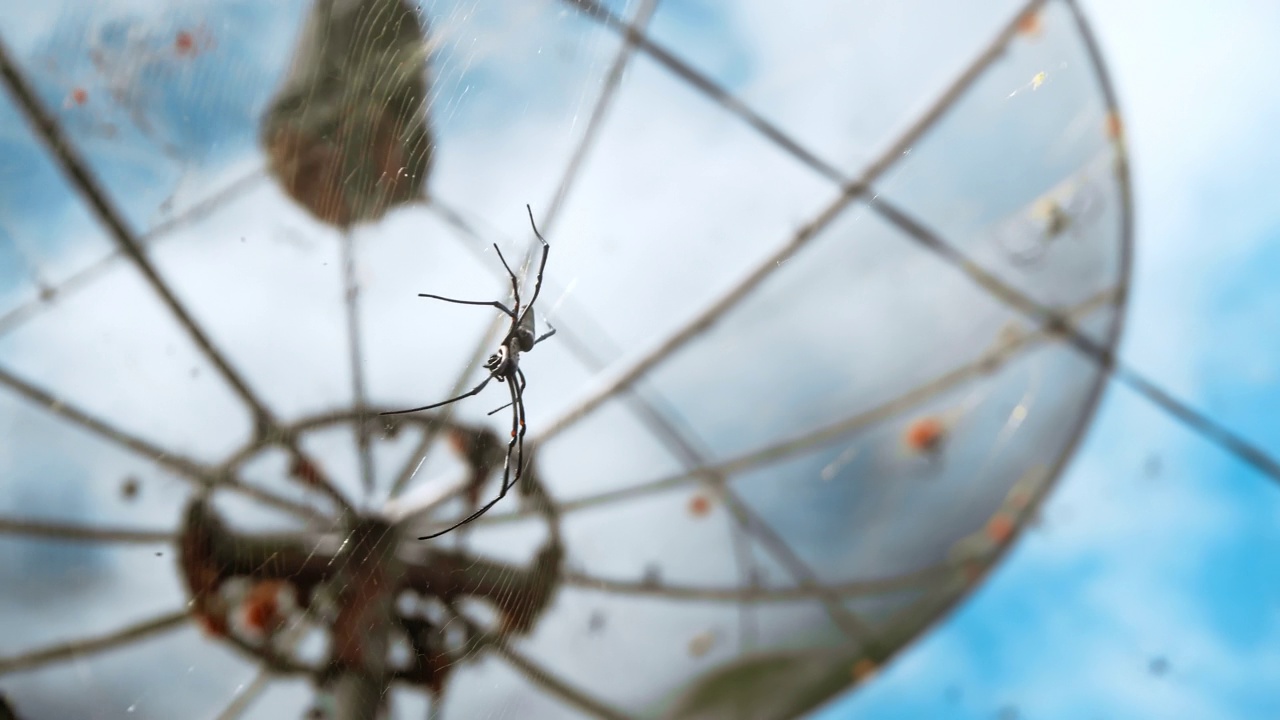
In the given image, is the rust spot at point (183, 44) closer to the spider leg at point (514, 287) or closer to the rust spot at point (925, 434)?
the spider leg at point (514, 287)

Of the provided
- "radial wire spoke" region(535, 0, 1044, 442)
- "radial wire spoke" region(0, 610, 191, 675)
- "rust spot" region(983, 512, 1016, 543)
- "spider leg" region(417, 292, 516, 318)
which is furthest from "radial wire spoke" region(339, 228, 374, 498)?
"rust spot" region(983, 512, 1016, 543)

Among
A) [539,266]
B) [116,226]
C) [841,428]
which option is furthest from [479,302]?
[841,428]

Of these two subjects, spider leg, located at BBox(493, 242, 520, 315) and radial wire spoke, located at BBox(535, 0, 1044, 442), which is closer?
spider leg, located at BBox(493, 242, 520, 315)

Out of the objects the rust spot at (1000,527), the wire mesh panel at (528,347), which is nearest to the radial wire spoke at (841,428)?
the wire mesh panel at (528,347)

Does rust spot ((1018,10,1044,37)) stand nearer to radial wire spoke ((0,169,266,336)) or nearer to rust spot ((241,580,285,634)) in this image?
radial wire spoke ((0,169,266,336))

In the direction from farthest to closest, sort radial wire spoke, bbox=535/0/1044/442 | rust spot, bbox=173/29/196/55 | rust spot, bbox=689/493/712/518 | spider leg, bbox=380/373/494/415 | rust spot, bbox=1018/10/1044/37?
rust spot, bbox=1018/10/1044/37, rust spot, bbox=689/493/712/518, radial wire spoke, bbox=535/0/1044/442, spider leg, bbox=380/373/494/415, rust spot, bbox=173/29/196/55

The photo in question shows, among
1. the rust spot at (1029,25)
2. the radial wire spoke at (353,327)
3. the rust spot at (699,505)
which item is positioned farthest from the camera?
the rust spot at (1029,25)

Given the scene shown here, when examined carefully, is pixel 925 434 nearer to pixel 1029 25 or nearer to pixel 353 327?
pixel 1029 25

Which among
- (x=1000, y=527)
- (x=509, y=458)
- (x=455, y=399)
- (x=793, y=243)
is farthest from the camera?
(x=1000, y=527)

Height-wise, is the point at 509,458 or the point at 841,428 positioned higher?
the point at 841,428
